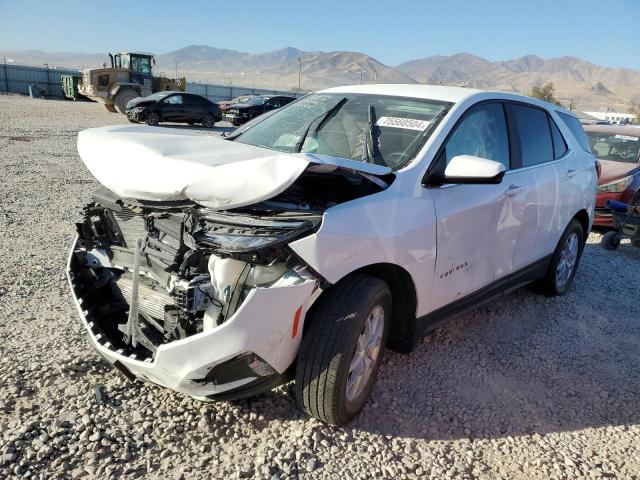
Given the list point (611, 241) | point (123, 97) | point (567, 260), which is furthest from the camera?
point (123, 97)

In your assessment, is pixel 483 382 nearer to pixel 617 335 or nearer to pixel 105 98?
pixel 617 335

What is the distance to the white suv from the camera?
2318 mm

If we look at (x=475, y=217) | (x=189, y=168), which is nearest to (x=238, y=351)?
(x=189, y=168)

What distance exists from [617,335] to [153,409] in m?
3.71

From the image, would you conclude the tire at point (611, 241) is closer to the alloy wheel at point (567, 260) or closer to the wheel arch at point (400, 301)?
the alloy wheel at point (567, 260)

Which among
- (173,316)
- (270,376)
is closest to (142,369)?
(173,316)

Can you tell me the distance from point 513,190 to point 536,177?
483 millimetres

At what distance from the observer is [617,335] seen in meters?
4.31

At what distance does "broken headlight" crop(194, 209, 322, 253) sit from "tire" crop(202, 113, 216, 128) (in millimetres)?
21959

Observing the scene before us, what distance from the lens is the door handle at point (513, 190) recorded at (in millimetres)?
3584

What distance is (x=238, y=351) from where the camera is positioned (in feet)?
7.48

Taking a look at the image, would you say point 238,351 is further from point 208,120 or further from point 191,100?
point 208,120

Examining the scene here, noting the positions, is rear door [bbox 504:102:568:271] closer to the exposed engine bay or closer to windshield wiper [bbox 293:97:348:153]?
windshield wiper [bbox 293:97:348:153]

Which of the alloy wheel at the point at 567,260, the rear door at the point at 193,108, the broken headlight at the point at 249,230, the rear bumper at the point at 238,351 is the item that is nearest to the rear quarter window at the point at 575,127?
the alloy wheel at the point at 567,260
